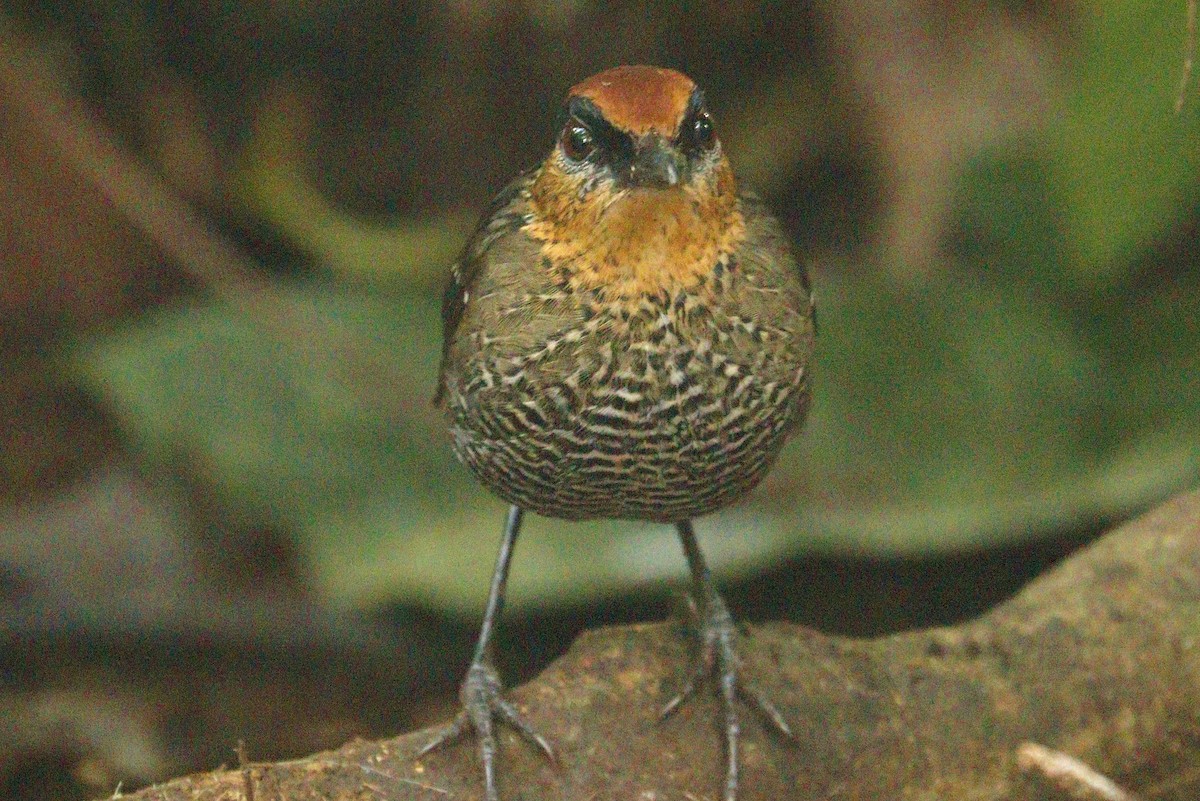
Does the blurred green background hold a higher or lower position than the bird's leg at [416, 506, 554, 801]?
higher

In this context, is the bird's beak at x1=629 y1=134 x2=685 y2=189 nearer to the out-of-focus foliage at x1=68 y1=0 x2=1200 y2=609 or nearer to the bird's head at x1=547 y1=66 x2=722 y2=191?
the bird's head at x1=547 y1=66 x2=722 y2=191

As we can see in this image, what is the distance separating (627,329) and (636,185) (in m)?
0.29

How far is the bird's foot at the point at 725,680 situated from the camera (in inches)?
134

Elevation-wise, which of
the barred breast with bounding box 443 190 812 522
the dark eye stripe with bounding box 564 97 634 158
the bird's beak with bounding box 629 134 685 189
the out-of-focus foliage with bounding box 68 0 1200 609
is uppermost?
the out-of-focus foliage with bounding box 68 0 1200 609

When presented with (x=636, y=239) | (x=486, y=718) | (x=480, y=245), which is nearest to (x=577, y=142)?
(x=636, y=239)

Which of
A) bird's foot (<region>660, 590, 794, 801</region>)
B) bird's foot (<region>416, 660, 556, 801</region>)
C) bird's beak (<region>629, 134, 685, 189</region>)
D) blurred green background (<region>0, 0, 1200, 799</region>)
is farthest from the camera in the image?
Result: blurred green background (<region>0, 0, 1200, 799</region>)

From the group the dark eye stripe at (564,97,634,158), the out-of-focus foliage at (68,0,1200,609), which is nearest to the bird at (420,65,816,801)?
the dark eye stripe at (564,97,634,158)

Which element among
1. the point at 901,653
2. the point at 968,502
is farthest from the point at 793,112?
the point at 901,653

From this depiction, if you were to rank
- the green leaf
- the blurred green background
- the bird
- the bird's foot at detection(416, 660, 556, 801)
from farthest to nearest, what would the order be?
the blurred green background → the green leaf → the bird's foot at detection(416, 660, 556, 801) → the bird

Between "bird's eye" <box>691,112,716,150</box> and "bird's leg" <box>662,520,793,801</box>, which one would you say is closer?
"bird's eye" <box>691,112,716,150</box>

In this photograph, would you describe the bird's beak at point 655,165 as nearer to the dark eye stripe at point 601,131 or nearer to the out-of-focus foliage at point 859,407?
the dark eye stripe at point 601,131

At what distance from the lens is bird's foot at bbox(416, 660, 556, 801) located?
3.21 m

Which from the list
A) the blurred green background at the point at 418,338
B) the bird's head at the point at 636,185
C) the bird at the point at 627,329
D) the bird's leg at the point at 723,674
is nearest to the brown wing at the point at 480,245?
the bird at the point at 627,329

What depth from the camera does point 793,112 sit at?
22.2 ft
